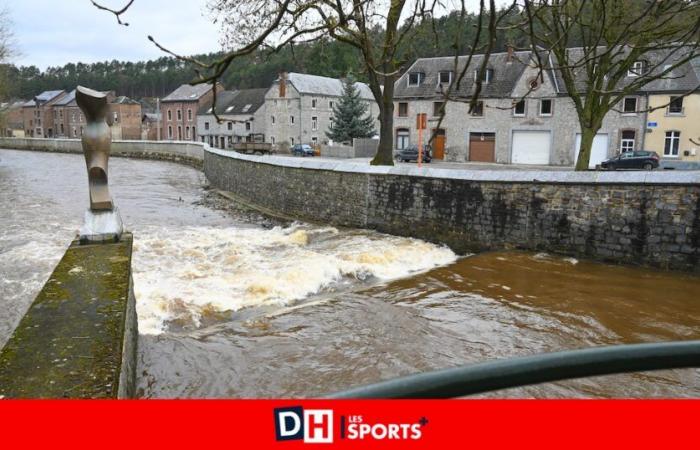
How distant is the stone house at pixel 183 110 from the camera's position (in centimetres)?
6494

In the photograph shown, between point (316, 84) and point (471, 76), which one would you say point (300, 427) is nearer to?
point (471, 76)

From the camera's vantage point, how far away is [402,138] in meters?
38.3

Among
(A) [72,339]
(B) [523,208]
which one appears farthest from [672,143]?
(A) [72,339]

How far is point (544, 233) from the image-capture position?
531 inches

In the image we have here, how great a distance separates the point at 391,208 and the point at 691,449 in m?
15.1

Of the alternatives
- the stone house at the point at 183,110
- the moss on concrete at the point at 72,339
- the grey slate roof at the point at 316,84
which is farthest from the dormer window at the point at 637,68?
the stone house at the point at 183,110

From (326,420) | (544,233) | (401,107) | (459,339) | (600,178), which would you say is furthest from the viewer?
(401,107)

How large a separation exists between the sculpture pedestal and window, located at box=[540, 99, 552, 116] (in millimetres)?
29306

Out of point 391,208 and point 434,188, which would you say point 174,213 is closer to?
point 391,208

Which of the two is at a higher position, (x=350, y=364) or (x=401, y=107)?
(x=401, y=107)

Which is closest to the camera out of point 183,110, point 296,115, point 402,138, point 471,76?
point 471,76

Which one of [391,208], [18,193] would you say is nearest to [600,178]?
[391,208]

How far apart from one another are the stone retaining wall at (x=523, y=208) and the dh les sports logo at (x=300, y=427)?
1269cm

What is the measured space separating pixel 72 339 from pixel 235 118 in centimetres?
5394
